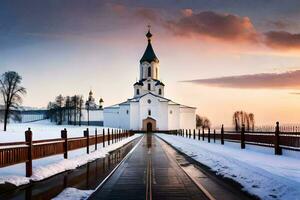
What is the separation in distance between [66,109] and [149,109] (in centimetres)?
4222

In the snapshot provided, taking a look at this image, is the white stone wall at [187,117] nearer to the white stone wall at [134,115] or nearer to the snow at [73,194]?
the white stone wall at [134,115]

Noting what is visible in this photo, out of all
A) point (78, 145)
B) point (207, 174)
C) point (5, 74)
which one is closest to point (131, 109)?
point (5, 74)

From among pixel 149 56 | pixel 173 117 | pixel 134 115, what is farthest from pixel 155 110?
pixel 149 56

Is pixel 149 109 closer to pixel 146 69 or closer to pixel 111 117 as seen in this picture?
pixel 111 117

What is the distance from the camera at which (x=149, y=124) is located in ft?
394

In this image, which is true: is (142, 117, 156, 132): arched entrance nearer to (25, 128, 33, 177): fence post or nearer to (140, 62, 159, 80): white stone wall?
(140, 62, 159, 80): white stone wall

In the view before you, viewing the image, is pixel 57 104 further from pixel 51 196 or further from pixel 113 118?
pixel 51 196

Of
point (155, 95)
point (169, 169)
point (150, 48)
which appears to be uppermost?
point (150, 48)

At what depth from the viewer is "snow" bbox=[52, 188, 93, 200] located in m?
9.87

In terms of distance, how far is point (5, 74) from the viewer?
289 feet

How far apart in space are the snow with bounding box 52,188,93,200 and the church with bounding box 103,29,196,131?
4266 inches

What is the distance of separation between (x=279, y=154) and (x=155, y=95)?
103387 millimetres

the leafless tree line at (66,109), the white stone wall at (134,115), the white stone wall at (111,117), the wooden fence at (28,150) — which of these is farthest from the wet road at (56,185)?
the leafless tree line at (66,109)

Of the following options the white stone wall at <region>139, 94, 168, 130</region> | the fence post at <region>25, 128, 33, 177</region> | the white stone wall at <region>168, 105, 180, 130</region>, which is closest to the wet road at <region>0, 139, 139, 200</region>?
the fence post at <region>25, 128, 33, 177</region>
